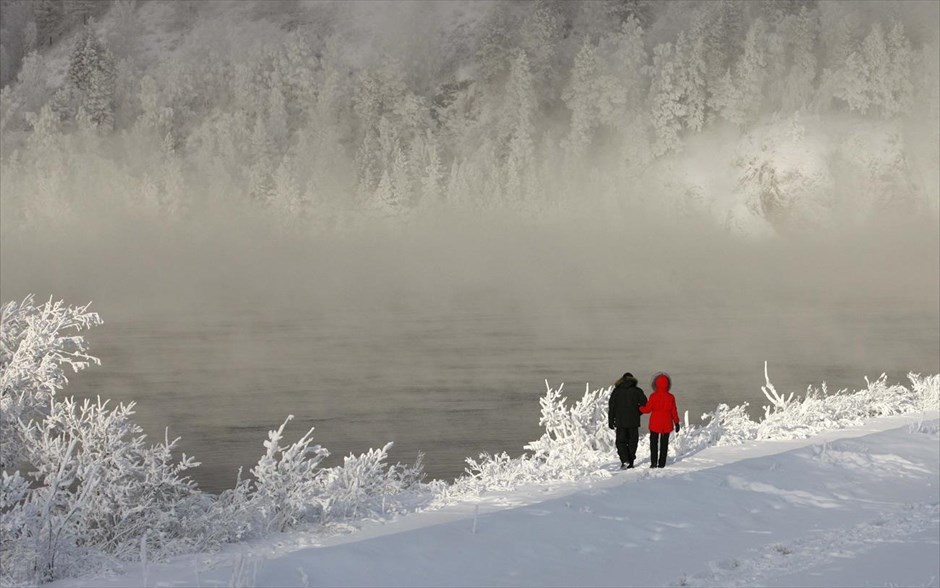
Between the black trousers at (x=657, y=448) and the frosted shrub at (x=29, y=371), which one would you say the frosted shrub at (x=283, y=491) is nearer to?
the frosted shrub at (x=29, y=371)

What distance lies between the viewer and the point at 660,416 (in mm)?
14625

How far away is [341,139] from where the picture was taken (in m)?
135

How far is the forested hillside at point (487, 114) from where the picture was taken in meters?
113

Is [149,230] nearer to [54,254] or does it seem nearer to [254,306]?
[54,254]

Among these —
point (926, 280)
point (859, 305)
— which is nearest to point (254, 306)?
point (859, 305)

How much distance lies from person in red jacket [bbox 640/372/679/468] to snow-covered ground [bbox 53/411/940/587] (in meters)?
0.27

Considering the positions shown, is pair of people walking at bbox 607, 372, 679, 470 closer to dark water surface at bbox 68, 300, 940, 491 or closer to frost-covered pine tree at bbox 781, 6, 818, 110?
dark water surface at bbox 68, 300, 940, 491

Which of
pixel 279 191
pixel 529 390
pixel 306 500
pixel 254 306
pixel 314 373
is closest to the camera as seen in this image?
pixel 306 500

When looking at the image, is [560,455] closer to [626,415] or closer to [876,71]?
[626,415]

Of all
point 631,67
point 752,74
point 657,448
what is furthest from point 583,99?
point 657,448

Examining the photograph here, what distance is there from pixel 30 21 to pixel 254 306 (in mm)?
92182

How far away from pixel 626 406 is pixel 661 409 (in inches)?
17.9

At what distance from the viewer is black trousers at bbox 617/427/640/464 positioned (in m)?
15.0

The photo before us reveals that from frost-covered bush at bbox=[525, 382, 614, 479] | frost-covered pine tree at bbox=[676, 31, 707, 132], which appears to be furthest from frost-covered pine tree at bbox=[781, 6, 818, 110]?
frost-covered bush at bbox=[525, 382, 614, 479]
